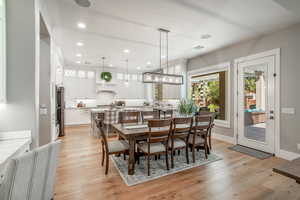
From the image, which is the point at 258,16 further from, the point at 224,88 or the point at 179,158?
the point at 179,158

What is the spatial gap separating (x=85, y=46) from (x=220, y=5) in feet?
12.4

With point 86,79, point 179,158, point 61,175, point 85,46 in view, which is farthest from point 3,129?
point 86,79

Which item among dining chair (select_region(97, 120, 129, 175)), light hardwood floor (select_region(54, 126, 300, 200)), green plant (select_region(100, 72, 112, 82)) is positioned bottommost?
light hardwood floor (select_region(54, 126, 300, 200))

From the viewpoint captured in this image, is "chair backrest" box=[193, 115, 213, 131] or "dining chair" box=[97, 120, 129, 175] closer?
"dining chair" box=[97, 120, 129, 175]

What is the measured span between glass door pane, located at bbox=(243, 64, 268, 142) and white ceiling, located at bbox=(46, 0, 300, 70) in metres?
0.94

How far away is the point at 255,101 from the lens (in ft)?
12.4

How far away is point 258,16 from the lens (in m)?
2.72

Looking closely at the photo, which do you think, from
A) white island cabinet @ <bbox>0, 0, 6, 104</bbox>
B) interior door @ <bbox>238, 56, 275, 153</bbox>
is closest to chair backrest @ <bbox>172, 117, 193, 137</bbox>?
interior door @ <bbox>238, 56, 275, 153</bbox>

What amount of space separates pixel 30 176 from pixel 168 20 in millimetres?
3070

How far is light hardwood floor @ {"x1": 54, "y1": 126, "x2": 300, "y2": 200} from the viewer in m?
1.99

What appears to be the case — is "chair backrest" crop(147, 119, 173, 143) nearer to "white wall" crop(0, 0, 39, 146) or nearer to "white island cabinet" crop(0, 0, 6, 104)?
"white wall" crop(0, 0, 39, 146)

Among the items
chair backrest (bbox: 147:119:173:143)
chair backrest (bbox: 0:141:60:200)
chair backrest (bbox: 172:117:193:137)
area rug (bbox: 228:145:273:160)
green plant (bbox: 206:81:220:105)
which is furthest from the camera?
green plant (bbox: 206:81:220:105)

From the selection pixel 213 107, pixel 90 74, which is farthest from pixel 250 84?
pixel 90 74

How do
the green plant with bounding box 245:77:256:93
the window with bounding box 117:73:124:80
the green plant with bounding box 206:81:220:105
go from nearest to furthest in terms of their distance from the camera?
the green plant with bounding box 245:77:256:93
the green plant with bounding box 206:81:220:105
the window with bounding box 117:73:124:80
